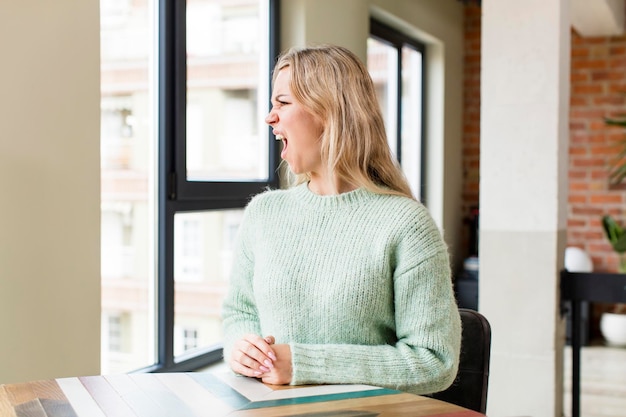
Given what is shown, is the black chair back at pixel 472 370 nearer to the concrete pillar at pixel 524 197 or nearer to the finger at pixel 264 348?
the finger at pixel 264 348

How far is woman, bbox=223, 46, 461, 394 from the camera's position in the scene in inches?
55.3

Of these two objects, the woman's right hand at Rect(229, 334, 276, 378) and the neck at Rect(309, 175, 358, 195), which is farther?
the neck at Rect(309, 175, 358, 195)

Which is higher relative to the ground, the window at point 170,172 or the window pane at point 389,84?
the window pane at point 389,84

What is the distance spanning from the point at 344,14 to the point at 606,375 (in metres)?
2.63

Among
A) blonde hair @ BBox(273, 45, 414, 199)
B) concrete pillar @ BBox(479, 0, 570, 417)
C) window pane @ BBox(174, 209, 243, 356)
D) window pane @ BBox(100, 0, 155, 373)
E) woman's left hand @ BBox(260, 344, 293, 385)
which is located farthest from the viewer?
window pane @ BBox(174, 209, 243, 356)

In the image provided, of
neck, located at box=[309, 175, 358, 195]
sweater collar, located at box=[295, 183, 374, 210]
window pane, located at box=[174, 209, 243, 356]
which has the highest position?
neck, located at box=[309, 175, 358, 195]

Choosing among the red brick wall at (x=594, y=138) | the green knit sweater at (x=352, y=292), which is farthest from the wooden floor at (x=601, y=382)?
the green knit sweater at (x=352, y=292)

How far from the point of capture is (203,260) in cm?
347

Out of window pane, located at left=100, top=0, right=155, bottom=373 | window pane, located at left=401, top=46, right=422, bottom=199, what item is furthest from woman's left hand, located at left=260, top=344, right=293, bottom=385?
window pane, located at left=401, top=46, right=422, bottom=199

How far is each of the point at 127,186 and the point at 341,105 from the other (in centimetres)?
162

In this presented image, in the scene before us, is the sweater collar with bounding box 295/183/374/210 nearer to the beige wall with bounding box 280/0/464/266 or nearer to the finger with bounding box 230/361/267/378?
the finger with bounding box 230/361/267/378

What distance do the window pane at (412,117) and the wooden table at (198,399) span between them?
4426 millimetres

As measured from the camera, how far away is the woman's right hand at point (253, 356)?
53.9 inches

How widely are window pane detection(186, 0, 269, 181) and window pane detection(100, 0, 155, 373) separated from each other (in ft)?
0.81
